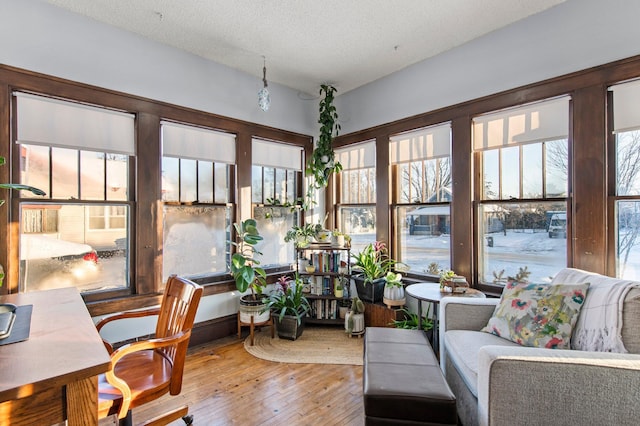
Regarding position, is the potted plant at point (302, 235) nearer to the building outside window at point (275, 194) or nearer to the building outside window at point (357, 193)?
the building outside window at point (275, 194)

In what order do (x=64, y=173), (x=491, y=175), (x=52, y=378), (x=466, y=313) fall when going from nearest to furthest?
1. (x=52, y=378)
2. (x=466, y=313)
3. (x=64, y=173)
4. (x=491, y=175)

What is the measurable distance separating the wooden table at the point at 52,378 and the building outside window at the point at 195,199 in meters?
1.93

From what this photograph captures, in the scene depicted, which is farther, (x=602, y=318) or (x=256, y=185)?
(x=256, y=185)

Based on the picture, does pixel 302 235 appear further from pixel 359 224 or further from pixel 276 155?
pixel 276 155

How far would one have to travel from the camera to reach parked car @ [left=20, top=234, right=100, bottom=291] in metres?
2.45

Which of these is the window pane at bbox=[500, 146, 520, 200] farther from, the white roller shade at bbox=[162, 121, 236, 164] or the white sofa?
the white roller shade at bbox=[162, 121, 236, 164]

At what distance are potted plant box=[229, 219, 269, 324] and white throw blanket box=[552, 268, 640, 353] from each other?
2519 millimetres

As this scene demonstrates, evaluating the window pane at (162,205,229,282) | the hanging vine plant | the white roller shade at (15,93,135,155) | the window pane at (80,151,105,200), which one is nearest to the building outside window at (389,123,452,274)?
the hanging vine plant

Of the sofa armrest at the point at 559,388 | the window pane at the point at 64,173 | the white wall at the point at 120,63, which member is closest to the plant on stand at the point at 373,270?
the white wall at the point at 120,63

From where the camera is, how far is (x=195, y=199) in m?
3.32

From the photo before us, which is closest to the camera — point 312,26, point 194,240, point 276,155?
point 312,26

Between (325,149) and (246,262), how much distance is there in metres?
1.68

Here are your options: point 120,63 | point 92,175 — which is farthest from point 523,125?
point 92,175

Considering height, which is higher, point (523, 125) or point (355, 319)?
point (523, 125)
